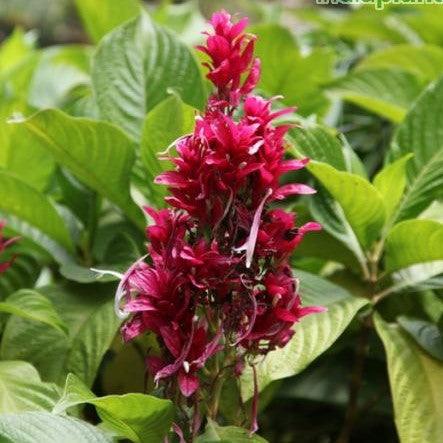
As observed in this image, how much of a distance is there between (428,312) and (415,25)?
884 millimetres

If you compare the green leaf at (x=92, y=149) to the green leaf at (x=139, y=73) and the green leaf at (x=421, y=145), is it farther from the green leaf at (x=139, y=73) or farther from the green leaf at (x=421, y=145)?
the green leaf at (x=421, y=145)

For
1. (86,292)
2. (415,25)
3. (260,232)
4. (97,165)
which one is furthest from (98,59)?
(415,25)

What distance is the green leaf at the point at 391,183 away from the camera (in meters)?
1.17

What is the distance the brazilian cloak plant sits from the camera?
83cm

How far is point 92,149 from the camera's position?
3.83ft

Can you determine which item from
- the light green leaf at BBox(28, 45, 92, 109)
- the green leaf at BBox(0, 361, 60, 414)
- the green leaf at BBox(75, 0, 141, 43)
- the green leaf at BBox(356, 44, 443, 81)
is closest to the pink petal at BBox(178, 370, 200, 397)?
the green leaf at BBox(0, 361, 60, 414)

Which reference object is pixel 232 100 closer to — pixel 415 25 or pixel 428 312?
pixel 428 312

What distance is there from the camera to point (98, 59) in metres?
1.33

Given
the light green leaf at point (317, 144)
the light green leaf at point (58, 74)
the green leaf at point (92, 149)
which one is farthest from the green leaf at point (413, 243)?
the light green leaf at point (58, 74)

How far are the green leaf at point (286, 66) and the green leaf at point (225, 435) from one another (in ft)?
2.52

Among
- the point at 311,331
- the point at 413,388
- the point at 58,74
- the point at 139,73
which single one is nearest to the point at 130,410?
the point at 311,331

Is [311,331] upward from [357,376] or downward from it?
upward

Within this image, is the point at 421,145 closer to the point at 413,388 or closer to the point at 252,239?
the point at 413,388

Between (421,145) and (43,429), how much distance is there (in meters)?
0.70
